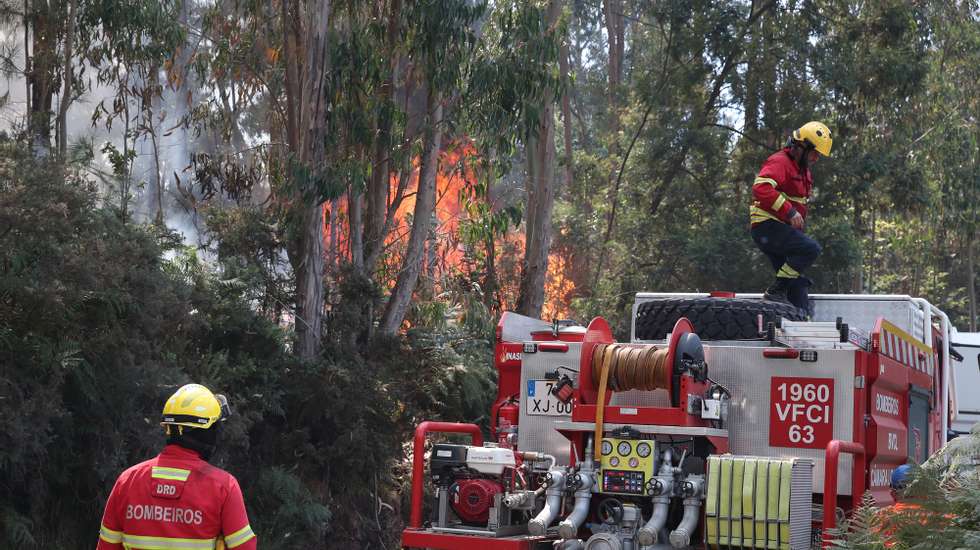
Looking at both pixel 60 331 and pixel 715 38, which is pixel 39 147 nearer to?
pixel 60 331

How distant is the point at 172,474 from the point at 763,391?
13.8 feet

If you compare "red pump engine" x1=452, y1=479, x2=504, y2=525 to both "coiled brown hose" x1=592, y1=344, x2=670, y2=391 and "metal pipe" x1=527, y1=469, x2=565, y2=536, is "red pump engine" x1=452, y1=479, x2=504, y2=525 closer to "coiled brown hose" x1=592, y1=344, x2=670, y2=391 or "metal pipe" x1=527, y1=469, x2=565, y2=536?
"metal pipe" x1=527, y1=469, x2=565, y2=536

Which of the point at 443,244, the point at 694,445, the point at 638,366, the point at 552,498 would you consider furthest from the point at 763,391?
the point at 443,244

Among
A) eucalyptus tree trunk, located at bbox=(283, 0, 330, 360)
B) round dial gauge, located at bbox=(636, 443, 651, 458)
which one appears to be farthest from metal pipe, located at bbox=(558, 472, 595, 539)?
eucalyptus tree trunk, located at bbox=(283, 0, 330, 360)

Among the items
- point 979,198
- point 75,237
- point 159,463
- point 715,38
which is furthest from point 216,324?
point 979,198

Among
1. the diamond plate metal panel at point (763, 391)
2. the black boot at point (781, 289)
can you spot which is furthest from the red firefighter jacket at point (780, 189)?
the diamond plate metal panel at point (763, 391)

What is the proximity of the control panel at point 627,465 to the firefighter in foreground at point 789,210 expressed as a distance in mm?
2686

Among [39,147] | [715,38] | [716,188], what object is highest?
[715,38]

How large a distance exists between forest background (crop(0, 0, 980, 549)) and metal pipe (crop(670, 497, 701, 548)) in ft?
15.5

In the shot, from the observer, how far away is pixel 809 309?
403 inches

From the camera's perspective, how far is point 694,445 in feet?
25.1

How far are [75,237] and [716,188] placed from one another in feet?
53.5

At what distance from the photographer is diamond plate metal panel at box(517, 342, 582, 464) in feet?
27.8

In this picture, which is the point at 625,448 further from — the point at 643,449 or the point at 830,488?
the point at 830,488
